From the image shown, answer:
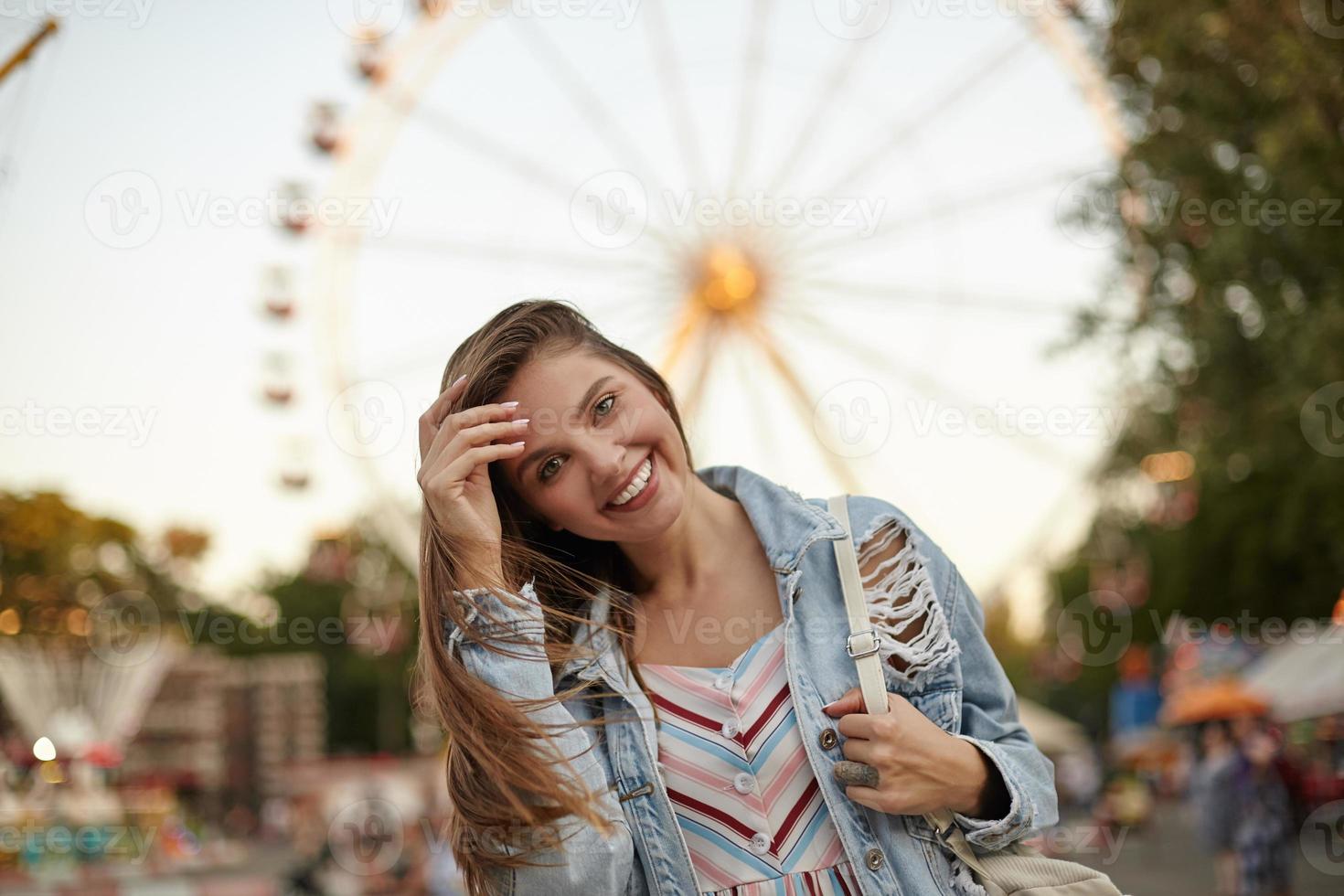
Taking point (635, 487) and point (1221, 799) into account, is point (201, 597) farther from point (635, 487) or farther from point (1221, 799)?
point (635, 487)

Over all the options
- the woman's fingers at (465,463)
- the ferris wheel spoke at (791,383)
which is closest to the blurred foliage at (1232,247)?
the ferris wheel spoke at (791,383)

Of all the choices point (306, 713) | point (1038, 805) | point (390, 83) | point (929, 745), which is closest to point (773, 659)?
point (929, 745)

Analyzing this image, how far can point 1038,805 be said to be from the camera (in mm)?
2566

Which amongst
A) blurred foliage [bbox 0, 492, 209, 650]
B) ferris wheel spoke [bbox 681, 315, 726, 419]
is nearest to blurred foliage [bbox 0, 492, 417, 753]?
blurred foliage [bbox 0, 492, 209, 650]

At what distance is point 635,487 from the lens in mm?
2656

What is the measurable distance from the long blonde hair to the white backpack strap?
0.37 m

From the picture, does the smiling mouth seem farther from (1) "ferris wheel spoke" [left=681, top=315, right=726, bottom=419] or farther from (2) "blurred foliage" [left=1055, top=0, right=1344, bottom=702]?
(1) "ferris wheel spoke" [left=681, top=315, right=726, bottom=419]

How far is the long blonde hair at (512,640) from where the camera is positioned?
2449 millimetres

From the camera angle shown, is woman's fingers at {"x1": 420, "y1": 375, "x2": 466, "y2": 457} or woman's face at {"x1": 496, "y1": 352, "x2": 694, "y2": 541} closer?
woman's face at {"x1": 496, "y1": 352, "x2": 694, "y2": 541}

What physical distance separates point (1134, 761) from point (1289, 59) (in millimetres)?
51450

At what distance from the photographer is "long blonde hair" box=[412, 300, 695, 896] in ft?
8.04

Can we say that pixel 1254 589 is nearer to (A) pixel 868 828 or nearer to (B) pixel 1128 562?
(B) pixel 1128 562

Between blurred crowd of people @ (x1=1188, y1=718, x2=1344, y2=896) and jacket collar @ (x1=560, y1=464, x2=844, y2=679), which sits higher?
jacket collar @ (x1=560, y1=464, x2=844, y2=679)

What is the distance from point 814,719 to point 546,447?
2.23 feet
